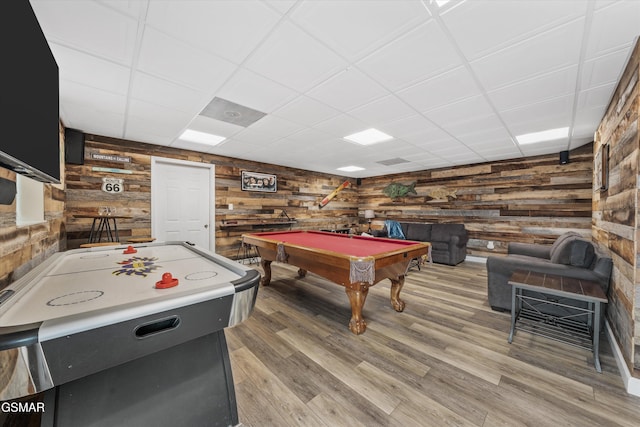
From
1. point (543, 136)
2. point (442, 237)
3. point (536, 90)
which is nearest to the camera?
point (536, 90)

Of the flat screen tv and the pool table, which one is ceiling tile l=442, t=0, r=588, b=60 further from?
the flat screen tv

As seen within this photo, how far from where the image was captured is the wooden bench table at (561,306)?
1.92 metres

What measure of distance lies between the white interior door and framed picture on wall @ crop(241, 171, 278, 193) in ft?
2.29

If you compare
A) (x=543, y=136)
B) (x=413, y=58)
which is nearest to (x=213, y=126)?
(x=413, y=58)

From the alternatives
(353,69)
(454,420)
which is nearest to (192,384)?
(454,420)

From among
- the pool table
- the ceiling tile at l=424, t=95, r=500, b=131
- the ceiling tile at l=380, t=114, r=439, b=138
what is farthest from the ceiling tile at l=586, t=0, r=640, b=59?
the pool table

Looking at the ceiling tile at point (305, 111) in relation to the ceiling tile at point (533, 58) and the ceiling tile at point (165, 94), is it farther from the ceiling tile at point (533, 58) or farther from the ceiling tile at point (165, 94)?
the ceiling tile at point (533, 58)

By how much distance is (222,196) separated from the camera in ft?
17.0

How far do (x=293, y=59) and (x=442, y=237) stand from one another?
16.8ft

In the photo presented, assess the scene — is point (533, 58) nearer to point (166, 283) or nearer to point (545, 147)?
point (166, 283)

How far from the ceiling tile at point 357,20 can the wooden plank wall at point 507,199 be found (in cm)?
519

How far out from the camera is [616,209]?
2195mm
